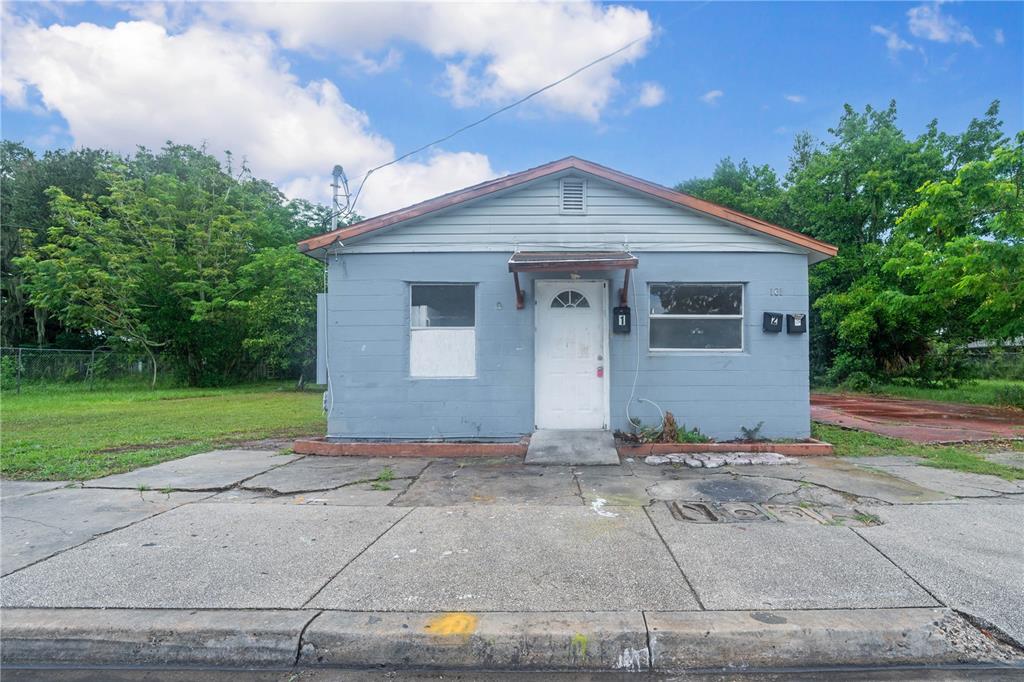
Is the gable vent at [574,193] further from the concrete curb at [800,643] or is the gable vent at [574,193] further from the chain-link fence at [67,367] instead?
the chain-link fence at [67,367]

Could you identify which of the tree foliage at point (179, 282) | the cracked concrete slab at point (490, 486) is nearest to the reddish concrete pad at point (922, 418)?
the cracked concrete slab at point (490, 486)

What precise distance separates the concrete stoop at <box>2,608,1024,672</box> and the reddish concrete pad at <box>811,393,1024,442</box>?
6.80 metres

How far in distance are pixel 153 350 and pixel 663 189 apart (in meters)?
21.8

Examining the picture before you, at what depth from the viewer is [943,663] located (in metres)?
2.81

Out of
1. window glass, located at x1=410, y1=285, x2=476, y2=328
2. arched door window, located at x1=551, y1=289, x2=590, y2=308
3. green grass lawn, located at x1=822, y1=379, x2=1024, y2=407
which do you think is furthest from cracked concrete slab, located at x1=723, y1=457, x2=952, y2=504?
green grass lawn, located at x1=822, y1=379, x2=1024, y2=407

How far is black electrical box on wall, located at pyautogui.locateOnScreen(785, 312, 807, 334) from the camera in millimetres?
7812

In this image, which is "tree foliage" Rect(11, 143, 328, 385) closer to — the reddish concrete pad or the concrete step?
the concrete step

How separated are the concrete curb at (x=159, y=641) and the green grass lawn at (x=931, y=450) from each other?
23.9ft

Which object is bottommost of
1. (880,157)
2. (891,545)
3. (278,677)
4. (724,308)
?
(278,677)

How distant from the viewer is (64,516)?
16.1 feet

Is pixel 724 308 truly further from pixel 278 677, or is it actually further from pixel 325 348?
pixel 278 677

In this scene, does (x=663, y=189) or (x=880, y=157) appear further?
(x=880, y=157)

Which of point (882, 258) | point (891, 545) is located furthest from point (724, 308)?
point (882, 258)

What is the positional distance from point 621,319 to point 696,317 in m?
1.16
